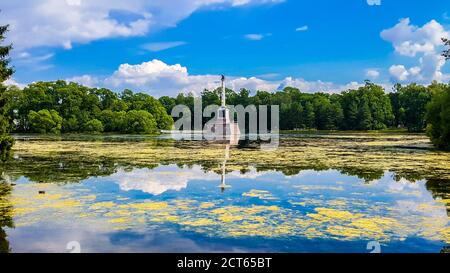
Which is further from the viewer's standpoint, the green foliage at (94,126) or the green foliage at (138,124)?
the green foliage at (94,126)

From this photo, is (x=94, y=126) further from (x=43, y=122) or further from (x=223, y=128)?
(x=223, y=128)

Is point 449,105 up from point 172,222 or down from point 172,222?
up

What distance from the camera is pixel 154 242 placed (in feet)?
25.8

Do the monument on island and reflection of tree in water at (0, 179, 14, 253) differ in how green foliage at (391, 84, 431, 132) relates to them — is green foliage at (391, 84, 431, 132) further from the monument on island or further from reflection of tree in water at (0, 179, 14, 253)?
reflection of tree in water at (0, 179, 14, 253)

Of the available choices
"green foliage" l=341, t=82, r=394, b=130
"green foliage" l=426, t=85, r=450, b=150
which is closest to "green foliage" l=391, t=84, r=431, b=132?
"green foliage" l=341, t=82, r=394, b=130

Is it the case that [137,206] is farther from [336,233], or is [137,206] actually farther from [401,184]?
[401,184]

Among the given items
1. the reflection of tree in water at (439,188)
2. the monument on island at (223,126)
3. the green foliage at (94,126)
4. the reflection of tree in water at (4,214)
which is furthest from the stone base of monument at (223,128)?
the reflection of tree in water at (4,214)

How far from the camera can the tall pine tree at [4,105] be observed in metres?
17.8

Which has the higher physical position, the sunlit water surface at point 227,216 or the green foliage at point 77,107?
the green foliage at point 77,107

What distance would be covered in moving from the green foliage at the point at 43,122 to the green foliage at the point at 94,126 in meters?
5.48

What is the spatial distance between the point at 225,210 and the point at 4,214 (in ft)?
16.9

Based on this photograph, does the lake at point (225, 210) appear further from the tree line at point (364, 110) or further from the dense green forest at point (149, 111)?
the tree line at point (364, 110)
